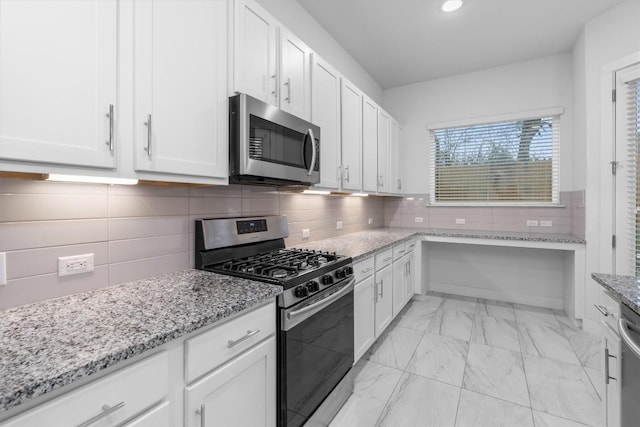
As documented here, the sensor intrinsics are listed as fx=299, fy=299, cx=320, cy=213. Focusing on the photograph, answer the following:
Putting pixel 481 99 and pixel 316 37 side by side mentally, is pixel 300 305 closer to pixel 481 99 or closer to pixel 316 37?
pixel 316 37

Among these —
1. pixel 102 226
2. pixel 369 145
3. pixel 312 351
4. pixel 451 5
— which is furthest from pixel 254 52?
pixel 451 5

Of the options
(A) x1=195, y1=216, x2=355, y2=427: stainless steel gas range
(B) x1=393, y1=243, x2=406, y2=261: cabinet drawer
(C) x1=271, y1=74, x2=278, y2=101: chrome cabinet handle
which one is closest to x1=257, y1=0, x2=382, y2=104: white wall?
(C) x1=271, y1=74, x2=278, y2=101: chrome cabinet handle

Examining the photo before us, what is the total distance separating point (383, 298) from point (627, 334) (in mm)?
1654

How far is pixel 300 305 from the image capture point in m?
1.43

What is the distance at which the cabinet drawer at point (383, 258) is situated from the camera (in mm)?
2504

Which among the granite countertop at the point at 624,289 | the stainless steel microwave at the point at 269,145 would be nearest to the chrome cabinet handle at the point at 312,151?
the stainless steel microwave at the point at 269,145

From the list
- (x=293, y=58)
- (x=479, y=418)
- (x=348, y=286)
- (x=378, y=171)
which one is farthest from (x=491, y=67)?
(x=479, y=418)

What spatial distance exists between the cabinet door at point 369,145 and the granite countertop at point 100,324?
77.8 inches

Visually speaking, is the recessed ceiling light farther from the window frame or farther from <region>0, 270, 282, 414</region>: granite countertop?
<region>0, 270, 282, 414</region>: granite countertop

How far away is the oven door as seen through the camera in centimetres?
134

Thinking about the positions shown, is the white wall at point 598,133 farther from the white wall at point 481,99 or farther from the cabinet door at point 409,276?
the cabinet door at point 409,276

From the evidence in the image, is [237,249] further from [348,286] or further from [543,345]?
[543,345]

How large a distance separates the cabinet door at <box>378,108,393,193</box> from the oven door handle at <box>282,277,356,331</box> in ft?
6.07

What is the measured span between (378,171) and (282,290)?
2351 mm
